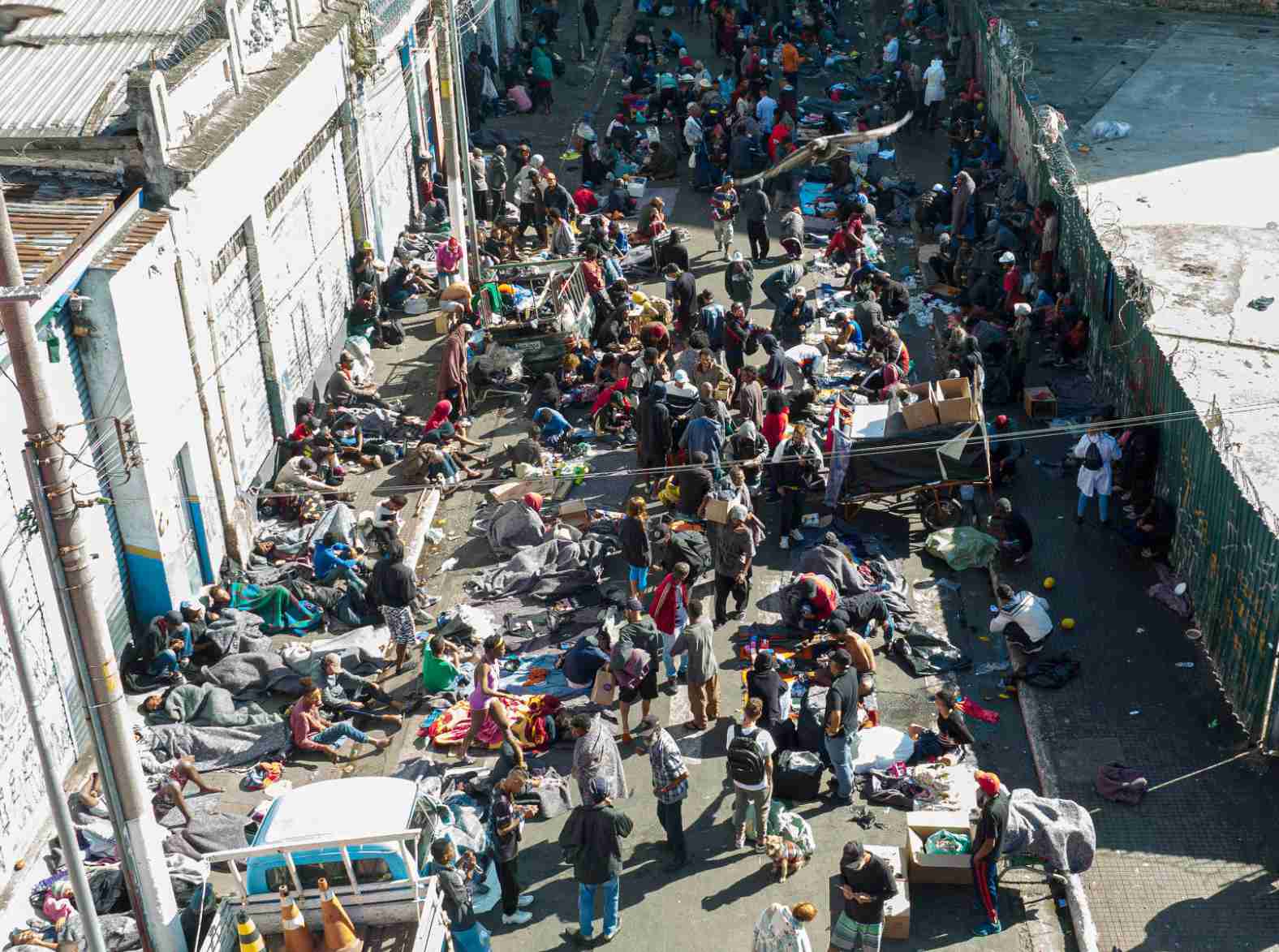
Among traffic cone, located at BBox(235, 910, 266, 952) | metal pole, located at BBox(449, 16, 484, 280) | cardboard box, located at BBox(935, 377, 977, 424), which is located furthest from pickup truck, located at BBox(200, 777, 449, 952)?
metal pole, located at BBox(449, 16, 484, 280)

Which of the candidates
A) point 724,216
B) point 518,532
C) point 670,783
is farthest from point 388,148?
point 670,783

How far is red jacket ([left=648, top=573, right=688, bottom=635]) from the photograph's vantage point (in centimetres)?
1491

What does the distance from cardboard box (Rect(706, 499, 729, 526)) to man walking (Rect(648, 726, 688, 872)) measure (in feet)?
12.2

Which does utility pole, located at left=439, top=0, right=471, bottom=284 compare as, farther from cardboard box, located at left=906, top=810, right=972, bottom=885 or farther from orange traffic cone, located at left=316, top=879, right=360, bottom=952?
orange traffic cone, located at left=316, top=879, right=360, bottom=952

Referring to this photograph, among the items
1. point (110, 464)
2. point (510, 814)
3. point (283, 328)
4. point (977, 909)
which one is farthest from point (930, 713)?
point (283, 328)

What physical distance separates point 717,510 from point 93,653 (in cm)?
747

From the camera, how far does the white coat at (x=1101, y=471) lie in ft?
56.6

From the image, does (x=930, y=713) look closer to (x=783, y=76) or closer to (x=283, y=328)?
(x=283, y=328)

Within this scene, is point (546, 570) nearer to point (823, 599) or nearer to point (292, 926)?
point (823, 599)

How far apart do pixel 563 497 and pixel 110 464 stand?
18.8 ft

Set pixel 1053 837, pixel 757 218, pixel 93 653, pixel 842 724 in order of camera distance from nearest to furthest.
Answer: pixel 93 653, pixel 1053 837, pixel 842 724, pixel 757 218

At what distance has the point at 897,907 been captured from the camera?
11.9 meters

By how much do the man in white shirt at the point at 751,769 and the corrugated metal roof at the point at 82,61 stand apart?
9.19 m

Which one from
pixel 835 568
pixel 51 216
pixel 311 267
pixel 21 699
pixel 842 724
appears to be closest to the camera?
pixel 842 724
